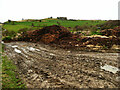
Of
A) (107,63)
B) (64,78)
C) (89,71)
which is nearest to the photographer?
(64,78)

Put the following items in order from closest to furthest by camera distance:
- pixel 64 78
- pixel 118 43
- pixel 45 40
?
→ pixel 64 78
pixel 118 43
pixel 45 40

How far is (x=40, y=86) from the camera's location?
428cm

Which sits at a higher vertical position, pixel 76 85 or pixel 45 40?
pixel 45 40

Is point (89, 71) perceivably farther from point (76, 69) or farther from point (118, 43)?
point (118, 43)

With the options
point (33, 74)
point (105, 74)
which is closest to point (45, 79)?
point (33, 74)

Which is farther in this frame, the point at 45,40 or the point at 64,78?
the point at 45,40

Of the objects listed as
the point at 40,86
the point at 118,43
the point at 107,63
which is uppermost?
the point at 118,43

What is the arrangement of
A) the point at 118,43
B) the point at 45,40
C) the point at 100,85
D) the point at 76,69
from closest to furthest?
1. the point at 100,85
2. the point at 76,69
3. the point at 118,43
4. the point at 45,40

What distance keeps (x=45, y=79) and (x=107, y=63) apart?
14.0 ft

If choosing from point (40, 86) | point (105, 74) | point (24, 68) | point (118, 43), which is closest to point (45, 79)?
point (40, 86)

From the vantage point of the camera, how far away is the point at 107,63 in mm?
6094

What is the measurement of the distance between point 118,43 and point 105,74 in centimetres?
650

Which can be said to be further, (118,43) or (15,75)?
(118,43)

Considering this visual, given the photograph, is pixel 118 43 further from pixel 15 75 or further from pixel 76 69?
pixel 15 75
